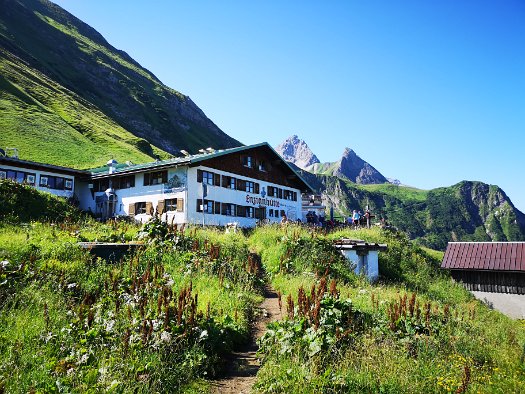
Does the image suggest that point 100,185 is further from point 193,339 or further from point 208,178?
point 193,339

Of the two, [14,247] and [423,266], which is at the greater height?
[14,247]

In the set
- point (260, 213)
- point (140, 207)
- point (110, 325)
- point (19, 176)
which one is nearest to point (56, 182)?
point (19, 176)

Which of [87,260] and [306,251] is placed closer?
[87,260]

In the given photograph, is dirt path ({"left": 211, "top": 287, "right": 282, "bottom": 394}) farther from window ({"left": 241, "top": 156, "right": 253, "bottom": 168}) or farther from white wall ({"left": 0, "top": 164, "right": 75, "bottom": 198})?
white wall ({"left": 0, "top": 164, "right": 75, "bottom": 198})

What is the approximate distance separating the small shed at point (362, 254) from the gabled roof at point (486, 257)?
1453 cm

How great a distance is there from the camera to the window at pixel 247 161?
40.4m

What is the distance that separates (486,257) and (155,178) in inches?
1209

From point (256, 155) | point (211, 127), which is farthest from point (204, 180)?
point (211, 127)

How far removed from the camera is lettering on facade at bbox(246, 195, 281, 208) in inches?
1599

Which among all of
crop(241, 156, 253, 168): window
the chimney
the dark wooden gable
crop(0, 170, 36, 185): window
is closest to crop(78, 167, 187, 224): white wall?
the chimney

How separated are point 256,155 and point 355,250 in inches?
870

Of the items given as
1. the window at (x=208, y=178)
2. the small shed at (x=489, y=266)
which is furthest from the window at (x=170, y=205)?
the small shed at (x=489, y=266)

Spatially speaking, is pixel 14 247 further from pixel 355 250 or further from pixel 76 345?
pixel 355 250

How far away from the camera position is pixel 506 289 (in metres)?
32.3
